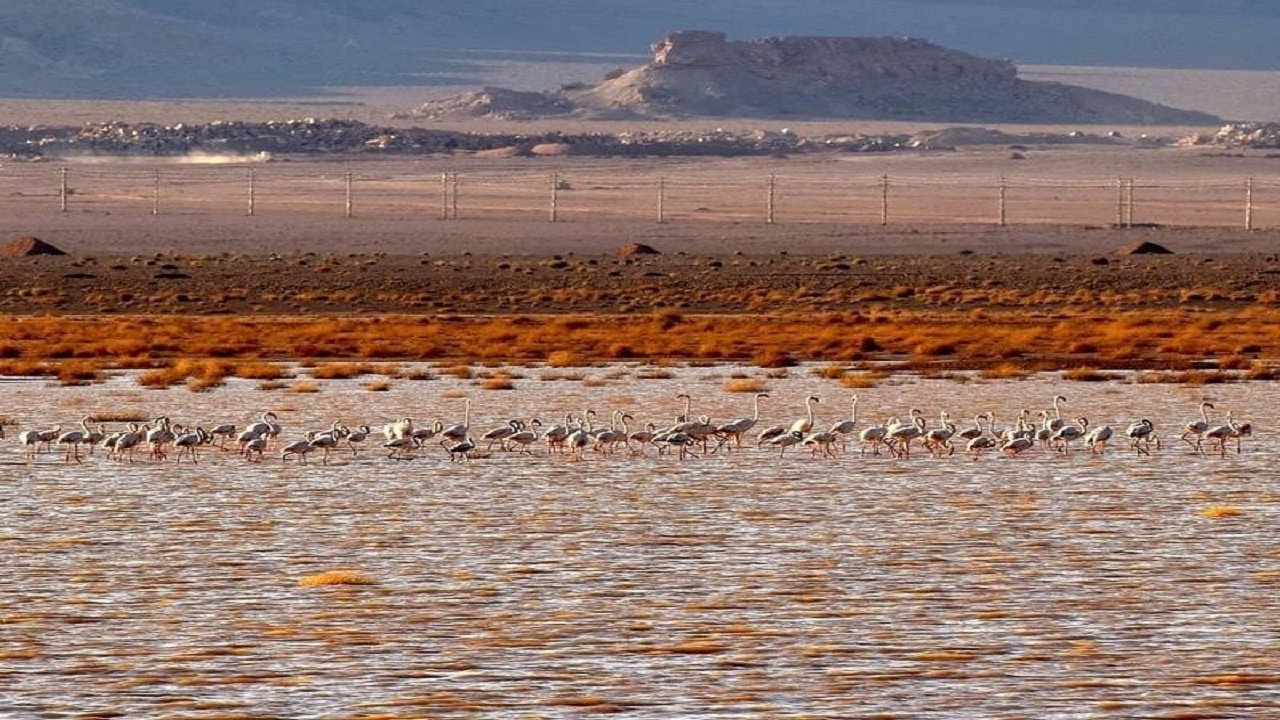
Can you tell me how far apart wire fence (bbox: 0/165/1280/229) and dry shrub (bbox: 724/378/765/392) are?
54187 mm

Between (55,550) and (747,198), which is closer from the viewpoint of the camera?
(55,550)

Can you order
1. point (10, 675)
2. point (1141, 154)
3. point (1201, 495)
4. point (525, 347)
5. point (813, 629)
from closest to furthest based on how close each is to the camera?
point (10, 675) < point (813, 629) < point (1201, 495) < point (525, 347) < point (1141, 154)

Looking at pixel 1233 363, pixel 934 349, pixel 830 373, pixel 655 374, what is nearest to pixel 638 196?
pixel 934 349

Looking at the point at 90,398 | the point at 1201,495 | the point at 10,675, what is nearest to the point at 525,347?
the point at 90,398

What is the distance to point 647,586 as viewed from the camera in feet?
51.7

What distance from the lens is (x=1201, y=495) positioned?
20.6 meters

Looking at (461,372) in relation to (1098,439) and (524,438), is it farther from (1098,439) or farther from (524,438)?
(1098,439)

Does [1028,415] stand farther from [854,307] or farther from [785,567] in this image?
[854,307]

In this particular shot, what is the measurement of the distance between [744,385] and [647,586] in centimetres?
1793

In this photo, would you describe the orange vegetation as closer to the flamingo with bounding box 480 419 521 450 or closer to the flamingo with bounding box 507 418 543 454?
the flamingo with bounding box 507 418 543 454

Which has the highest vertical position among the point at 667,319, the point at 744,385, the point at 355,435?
the point at 355,435

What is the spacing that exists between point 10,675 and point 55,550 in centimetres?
432

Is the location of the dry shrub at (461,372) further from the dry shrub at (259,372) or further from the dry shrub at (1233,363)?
the dry shrub at (1233,363)

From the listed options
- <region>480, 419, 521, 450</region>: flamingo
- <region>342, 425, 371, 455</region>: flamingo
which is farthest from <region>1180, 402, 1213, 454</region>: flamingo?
<region>342, 425, 371, 455</region>: flamingo
